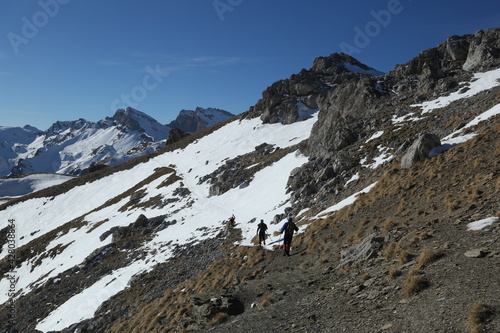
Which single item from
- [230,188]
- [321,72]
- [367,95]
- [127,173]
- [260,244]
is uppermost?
[321,72]

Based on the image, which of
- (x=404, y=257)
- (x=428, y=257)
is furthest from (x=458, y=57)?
(x=428, y=257)

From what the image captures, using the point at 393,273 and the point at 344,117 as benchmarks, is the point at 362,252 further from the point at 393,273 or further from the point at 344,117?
the point at 344,117

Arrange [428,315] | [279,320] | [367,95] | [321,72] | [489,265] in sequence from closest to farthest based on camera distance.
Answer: [428,315], [489,265], [279,320], [367,95], [321,72]

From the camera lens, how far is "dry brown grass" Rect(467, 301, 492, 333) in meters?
5.92

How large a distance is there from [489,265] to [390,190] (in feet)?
35.9

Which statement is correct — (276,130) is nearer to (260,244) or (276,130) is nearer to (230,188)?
(230,188)

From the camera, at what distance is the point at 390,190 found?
18.5 m

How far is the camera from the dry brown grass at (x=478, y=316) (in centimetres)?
592

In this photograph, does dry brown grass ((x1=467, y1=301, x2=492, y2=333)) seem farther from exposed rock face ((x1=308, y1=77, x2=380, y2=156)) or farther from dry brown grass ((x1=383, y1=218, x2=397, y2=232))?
exposed rock face ((x1=308, y1=77, x2=380, y2=156))

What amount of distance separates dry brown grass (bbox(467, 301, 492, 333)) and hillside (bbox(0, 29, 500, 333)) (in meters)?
0.03

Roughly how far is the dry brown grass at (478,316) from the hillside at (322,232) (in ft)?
0.09

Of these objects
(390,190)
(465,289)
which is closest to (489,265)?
(465,289)

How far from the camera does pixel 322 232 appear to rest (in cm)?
1831

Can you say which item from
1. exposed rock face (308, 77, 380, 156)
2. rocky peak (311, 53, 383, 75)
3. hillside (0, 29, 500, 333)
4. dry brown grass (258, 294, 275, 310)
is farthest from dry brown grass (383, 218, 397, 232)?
rocky peak (311, 53, 383, 75)
